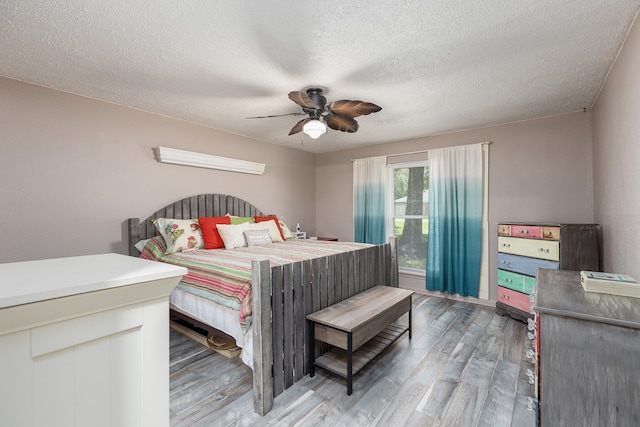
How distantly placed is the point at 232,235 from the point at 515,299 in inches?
128

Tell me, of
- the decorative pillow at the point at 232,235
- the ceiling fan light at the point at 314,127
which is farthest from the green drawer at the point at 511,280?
the decorative pillow at the point at 232,235

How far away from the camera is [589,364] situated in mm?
1086

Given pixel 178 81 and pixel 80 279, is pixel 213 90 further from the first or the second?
pixel 80 279

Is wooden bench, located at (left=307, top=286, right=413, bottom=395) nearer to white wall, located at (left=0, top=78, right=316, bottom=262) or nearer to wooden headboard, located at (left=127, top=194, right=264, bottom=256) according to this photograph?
wooden headboard, located at (left=127, top=194, right=264, bottom=256)

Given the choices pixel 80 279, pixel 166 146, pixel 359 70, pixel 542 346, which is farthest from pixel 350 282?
pixel 166 146

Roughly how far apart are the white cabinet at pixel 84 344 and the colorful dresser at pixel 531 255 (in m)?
2.77

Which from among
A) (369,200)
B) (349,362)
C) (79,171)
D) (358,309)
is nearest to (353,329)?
(349,362)

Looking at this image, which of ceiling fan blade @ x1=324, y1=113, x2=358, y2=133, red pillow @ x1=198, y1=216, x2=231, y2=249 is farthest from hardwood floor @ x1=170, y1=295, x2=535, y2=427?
ceiling fan blade @ x1=324, y1=113, x2=358, y2=133

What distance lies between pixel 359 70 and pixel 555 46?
134 centimetres

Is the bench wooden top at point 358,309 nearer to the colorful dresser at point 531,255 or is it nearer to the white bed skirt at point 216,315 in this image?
the white bed skirt at point 216,315

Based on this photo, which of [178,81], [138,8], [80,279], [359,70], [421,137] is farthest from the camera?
[421,137]

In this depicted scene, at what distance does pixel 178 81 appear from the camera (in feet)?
8.16

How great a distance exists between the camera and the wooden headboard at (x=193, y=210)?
3.11 metres

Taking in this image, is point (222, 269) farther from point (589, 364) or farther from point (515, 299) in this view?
point (515, 299)
